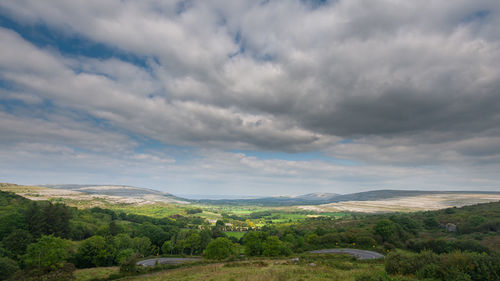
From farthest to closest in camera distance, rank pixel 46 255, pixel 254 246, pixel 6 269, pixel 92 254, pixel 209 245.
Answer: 1. pixel 254 246
2. pixel 209 245
3. pixel 92 254
4. pixel 46 255
5. pixel 6 269

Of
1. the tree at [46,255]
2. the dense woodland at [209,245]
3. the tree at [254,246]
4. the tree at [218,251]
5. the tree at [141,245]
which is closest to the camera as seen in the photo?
the dense woodland at [209,245]

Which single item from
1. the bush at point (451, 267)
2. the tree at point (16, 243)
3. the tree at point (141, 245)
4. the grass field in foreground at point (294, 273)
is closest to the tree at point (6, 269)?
the tree at point (16, 243)

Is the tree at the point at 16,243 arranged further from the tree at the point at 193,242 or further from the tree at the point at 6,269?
the tree at the point at 193,242

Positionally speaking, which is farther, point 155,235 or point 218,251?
point 155,235

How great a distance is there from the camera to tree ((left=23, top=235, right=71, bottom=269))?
49.6 metres

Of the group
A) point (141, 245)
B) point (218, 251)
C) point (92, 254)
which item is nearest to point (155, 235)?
point (141, 245)

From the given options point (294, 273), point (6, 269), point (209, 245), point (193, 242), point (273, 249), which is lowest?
point (193, 242)

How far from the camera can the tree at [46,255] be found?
49600 mm

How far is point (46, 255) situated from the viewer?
164 ft

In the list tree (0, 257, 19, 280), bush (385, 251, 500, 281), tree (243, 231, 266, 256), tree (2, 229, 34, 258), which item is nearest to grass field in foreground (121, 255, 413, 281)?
bush (385, 251, 500, 281)

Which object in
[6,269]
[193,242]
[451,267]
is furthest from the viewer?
[193,242]

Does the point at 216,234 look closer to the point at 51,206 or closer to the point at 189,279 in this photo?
the point at 51,206

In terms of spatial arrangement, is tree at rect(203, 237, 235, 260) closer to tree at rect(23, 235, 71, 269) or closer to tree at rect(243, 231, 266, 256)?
tree at rect(243, 231, 266, 256)

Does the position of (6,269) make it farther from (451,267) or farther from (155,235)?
(451,267)
